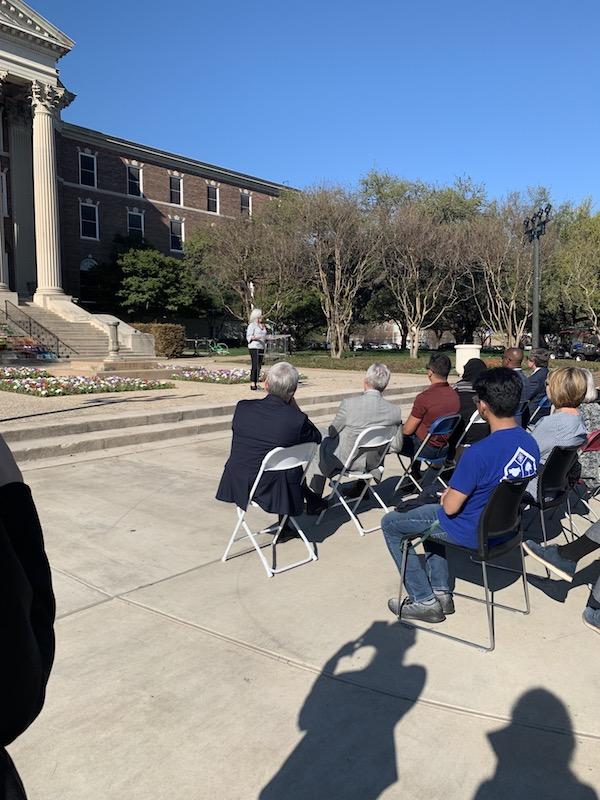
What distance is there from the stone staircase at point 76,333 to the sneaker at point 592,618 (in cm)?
2562

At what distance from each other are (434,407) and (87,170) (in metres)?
41.1

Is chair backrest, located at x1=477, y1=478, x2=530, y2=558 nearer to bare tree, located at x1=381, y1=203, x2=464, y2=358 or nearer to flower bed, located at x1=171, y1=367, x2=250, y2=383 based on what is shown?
flower bed, located at x1=171, y1=367, x2=250, y2=383

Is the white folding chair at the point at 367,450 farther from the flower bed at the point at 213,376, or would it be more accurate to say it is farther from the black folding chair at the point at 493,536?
the flower bed at the point at 213,376

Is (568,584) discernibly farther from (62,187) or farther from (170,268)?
(62,187)

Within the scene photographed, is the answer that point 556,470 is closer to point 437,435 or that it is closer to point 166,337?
point 437,435

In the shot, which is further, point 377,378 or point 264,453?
point 377,378

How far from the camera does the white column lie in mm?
31141

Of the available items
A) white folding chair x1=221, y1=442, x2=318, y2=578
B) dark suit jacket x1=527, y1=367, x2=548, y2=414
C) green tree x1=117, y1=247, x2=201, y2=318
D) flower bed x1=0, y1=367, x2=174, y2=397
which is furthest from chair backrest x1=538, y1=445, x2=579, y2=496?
green tree x1=117, y1=247, x2=201, y2=318

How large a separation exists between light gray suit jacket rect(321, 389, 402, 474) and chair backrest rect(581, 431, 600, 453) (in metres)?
1.57

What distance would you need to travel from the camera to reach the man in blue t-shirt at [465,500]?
3.57 meters

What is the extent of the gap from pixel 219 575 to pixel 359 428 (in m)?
1.89

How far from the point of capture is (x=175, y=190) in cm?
4700

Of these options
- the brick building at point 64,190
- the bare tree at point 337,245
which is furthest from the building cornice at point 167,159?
the bare tree at point 337,245

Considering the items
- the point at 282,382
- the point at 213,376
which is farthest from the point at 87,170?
the point at 282,382
